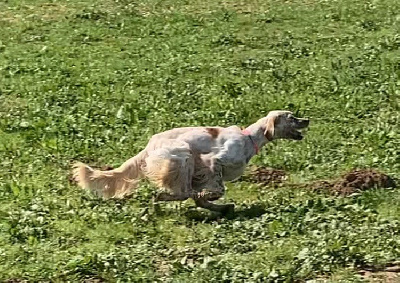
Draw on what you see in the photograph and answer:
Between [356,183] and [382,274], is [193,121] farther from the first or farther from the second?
[382,274]

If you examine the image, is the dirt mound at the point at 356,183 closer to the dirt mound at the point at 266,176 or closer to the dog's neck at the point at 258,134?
the dirt mound at the point at 266,176

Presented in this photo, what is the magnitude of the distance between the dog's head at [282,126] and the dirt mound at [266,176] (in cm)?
33

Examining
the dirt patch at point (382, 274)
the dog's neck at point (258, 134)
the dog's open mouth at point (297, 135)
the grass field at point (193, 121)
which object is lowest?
the grass field at point (193, 121)

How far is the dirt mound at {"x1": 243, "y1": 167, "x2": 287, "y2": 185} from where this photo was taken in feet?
31.6

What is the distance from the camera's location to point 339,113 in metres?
11.7

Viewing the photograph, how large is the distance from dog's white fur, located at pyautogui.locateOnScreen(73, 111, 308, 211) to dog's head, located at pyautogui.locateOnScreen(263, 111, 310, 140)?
0.39 m

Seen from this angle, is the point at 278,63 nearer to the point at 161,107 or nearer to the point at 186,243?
the point at 161,107

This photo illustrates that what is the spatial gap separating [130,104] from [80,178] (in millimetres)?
3387

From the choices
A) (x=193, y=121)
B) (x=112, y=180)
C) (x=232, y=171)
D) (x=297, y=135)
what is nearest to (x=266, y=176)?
Answer: (x=297, y=135)

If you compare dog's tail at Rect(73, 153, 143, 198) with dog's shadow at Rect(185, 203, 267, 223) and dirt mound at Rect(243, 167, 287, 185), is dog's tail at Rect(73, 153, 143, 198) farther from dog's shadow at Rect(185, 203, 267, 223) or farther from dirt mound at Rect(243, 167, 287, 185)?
dirt mound at Rect(243, 167, 287, 185)

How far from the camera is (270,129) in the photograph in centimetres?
949

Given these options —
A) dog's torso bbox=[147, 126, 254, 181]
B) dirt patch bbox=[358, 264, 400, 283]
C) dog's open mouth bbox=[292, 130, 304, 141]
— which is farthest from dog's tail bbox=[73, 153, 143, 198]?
dirt patch bbox=[358, 264, 400, 283]

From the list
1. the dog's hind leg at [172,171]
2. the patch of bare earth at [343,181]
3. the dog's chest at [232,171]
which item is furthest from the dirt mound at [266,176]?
the dog's hind leg at [172,171]

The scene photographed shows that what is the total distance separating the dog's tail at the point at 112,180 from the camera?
8875 millimetres
